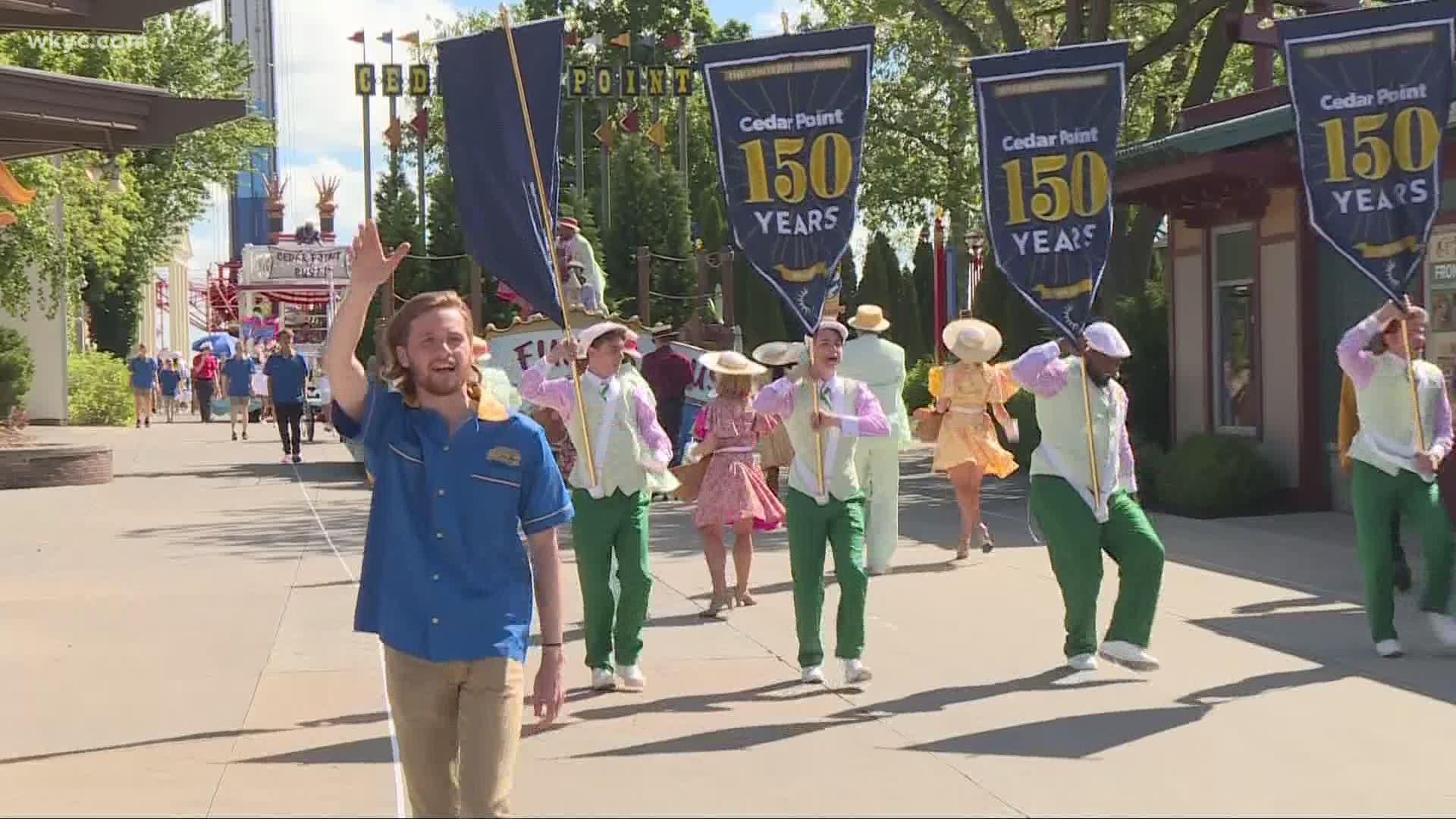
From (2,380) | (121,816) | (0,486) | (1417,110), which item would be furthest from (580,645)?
(2,380)

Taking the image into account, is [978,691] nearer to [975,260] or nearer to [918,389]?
[975,260]

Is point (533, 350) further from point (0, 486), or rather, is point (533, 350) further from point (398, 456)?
point (398, 456)

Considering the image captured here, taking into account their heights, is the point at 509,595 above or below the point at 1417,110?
below

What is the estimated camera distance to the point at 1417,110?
413 inches

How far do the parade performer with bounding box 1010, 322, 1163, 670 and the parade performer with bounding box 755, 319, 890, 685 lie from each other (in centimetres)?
87

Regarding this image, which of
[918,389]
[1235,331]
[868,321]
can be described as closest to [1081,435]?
[868,321]

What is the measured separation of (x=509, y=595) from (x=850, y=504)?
4.41 metres

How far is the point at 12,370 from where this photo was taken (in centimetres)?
3612

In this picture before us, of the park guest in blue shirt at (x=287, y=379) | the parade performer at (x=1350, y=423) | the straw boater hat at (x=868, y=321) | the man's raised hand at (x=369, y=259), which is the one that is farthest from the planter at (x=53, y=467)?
the man's raised hand at (x=369, y=259)

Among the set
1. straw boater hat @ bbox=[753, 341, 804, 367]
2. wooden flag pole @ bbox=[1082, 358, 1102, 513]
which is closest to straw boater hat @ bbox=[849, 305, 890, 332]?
straw boater hat @ bbox=[753, 341, 804, 367]

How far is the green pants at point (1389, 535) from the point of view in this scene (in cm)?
975

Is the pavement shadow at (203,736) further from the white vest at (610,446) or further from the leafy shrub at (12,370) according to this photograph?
the leafy shrub at (12,370)

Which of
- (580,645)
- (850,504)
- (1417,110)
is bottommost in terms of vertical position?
(580,645)

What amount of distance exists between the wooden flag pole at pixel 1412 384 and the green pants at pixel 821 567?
2942 mm
